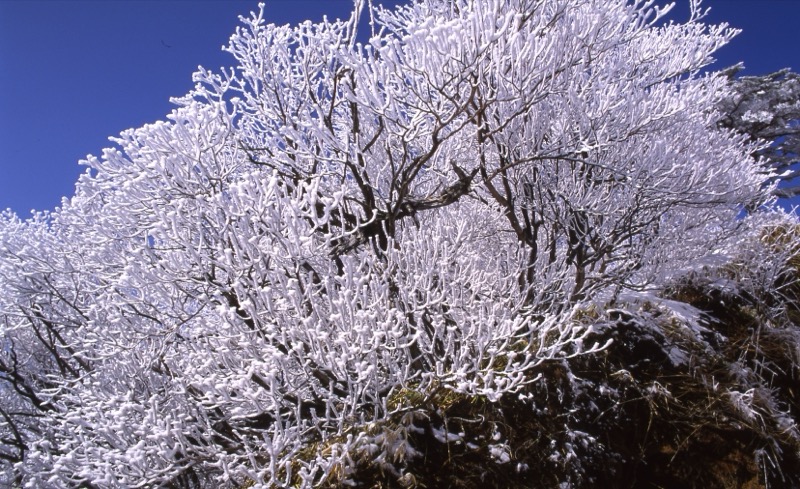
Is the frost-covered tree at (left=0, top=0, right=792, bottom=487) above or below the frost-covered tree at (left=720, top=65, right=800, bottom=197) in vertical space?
below

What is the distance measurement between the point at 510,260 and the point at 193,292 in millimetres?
3162

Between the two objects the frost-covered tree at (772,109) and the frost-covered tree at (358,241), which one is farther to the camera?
the frost-covered tree at (772,109)

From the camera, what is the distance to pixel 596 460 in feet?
14.7

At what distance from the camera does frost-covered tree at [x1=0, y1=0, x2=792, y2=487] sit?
3.43 metres

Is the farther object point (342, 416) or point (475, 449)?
point (475, 449)

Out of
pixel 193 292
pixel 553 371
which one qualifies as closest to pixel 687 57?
pixel 553 371

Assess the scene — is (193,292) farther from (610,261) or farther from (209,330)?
(610,261)

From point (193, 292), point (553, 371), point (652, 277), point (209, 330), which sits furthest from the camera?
point (652, 277)

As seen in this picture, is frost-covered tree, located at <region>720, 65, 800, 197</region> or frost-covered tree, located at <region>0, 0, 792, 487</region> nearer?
frost-covered tree, located at <region>0, 0, 792, 487</region>

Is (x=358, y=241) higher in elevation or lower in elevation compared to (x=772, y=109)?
lower

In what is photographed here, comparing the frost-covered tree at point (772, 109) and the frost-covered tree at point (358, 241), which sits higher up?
the frost-covered tree at point (772, 109)

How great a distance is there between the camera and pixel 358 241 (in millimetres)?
4656

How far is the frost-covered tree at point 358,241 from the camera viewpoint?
3.43 meters

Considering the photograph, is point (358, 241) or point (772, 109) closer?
point (358, 241)
